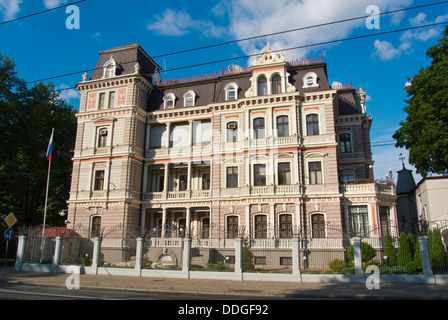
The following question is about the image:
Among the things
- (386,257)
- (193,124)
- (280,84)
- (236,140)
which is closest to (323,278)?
(386,257)

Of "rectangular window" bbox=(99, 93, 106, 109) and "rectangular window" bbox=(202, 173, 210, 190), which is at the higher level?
"rectangular window" bbox=(99, 93, 106, 109)

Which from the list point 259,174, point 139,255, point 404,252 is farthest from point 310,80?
point 139,255

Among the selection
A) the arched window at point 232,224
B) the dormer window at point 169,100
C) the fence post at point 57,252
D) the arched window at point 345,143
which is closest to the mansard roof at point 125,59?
the dormer window at point 169,100

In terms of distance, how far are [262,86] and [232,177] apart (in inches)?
368

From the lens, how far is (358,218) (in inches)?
1143

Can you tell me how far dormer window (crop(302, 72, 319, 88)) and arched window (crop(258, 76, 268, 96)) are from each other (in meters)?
3.63

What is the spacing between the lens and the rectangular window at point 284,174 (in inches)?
1193

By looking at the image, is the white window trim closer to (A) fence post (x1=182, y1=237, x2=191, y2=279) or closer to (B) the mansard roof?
(B) the mansard roof

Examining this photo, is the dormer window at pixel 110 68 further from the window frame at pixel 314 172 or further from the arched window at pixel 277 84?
the window frame at pixel 314 172

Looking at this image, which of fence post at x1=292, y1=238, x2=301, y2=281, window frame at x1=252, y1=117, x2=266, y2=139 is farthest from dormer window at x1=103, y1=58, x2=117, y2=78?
fence post at x1=292, y1=238, x2=301, y2=281

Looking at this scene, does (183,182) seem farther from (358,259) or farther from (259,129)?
(358,259)

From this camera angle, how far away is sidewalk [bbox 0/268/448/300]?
567 inches

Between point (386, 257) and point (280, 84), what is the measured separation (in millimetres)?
18137
